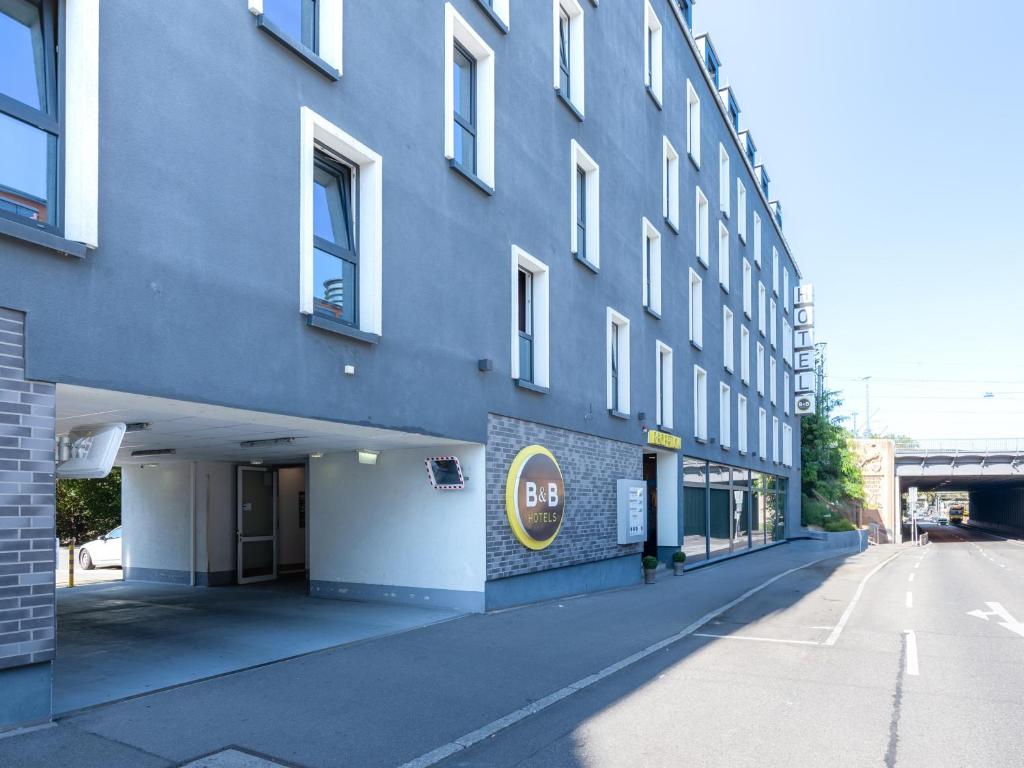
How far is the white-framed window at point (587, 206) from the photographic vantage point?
52.0 ft

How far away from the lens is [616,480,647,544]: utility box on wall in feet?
55.8

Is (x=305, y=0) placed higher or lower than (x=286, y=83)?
higher

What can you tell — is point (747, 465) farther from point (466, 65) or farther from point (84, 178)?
point (84, 178)

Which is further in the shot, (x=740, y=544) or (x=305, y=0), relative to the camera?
(x=740, y=544)

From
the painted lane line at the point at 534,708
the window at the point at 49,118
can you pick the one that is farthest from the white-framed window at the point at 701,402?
the window at the point at 49,118

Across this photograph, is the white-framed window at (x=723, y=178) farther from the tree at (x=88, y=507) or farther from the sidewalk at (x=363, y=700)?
the tree at (x=88, y=507)

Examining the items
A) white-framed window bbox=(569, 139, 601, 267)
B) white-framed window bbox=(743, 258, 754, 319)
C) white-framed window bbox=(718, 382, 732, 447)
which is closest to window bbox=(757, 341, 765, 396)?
white-framed window bbox=(743, 258, 754, 319)

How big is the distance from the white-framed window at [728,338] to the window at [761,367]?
534cm

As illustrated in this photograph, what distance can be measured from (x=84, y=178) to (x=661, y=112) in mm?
17597

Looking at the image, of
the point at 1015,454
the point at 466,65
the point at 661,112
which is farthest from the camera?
the point at 1015,454

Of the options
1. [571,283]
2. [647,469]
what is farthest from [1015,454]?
[571,283]

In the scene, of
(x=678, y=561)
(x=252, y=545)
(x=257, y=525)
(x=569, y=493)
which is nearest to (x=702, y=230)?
(x=678, y=561)

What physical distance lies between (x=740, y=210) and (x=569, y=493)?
20.1 metres

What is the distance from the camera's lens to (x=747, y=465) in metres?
29.7
